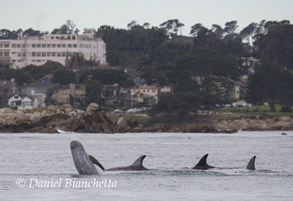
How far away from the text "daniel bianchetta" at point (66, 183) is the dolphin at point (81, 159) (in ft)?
1.31


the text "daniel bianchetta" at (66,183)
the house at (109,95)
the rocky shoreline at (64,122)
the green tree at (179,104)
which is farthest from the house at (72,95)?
the text "daniel bianchetta" at (66,183)

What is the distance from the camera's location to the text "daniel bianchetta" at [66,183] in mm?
29578

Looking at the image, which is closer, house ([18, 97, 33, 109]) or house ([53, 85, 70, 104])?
house ([53, 85, 70, 104])

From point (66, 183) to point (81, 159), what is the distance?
1786mm

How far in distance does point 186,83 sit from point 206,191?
148 metres

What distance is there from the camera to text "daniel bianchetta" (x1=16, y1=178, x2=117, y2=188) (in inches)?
1164

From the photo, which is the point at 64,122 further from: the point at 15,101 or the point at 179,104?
the point at 15,101

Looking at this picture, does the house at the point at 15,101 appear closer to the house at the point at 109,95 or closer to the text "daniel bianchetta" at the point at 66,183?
the house at the point at 109,95

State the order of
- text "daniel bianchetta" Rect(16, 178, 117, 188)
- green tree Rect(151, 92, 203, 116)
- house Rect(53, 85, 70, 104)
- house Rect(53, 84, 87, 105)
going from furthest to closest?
1. house Rect(53, 85, 70, 104)
2. house Rect(53, 84, 87, 105)
3. green tree Rect(151, 92, 203, 116)
4. text "daniel bianchetta" Rect(16, 178, 117, 188)

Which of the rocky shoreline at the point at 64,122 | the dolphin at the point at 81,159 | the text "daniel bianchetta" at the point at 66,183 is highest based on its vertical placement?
the dolphin at the point at 81,159

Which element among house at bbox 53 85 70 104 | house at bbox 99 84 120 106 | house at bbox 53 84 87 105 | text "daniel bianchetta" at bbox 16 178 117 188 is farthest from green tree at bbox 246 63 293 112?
text "daniel bianchetta" at bbox 16 178 117 188

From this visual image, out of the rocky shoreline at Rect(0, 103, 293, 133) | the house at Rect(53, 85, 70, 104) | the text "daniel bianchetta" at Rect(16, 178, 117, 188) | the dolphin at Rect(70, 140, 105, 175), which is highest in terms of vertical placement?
the house at Rect(53, 85, 70, 104)

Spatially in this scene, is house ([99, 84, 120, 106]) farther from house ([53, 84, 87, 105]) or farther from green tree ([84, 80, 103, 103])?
house ([53, 84, 87, 105])

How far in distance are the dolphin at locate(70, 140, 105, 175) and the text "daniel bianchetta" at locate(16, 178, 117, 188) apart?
1.31ft
